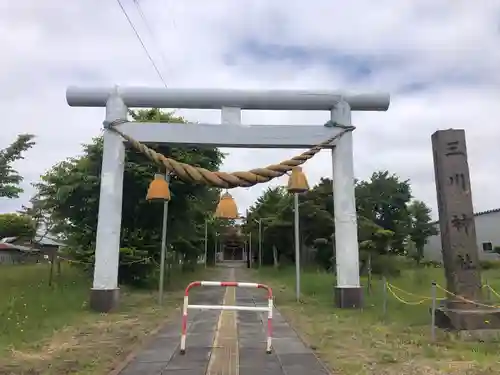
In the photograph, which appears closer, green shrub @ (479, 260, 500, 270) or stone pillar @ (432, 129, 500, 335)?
stone pillar @ (432, 129, 500, 335)

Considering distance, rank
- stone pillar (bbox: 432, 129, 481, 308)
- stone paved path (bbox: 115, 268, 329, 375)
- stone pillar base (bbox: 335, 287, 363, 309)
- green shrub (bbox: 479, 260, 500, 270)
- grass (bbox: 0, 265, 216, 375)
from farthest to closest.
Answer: green shrub (bbox: 479, 260, 500, 270) < stone pillar base (bbox: 335, 287, 363, 309) < stone pillar (bbox: 432, 129, 481, 308) < grass (bbox: 0, 265, 216, 375) < stone paved path (bbox: 115, 268, 329, 375)

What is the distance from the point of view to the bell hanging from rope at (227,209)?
6926 mm

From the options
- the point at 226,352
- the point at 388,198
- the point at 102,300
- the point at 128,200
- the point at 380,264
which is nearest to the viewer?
the point at 226,352

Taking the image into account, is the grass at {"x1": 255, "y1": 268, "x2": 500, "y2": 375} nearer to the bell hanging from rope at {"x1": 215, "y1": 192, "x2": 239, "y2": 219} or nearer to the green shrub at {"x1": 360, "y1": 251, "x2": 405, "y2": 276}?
the bell hanging from rope at {"x1": 215, "y1": 192, "x2": 239, "y2": 219}

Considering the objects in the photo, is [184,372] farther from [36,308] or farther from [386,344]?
[36,308]

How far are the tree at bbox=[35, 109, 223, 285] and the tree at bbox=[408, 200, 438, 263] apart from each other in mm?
29554

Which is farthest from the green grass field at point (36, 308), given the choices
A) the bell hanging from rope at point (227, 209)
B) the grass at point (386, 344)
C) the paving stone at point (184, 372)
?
the grass at point (386, 344)

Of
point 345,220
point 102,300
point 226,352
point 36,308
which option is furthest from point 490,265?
point 36,308

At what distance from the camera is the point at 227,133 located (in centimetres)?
1074

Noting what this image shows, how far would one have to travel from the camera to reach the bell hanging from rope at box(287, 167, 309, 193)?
27.5 ft

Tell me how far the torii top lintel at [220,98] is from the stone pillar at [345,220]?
1.45 ft

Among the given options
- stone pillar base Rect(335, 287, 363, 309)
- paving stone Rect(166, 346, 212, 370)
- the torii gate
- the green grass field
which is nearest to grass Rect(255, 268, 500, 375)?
stone pillar base Rect(335, 287, 363, 309)

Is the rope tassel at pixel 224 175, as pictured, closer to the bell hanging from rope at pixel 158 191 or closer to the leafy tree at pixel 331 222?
the bell hanging from rope at pixel 158 191

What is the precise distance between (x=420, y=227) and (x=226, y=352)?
40.4 m
